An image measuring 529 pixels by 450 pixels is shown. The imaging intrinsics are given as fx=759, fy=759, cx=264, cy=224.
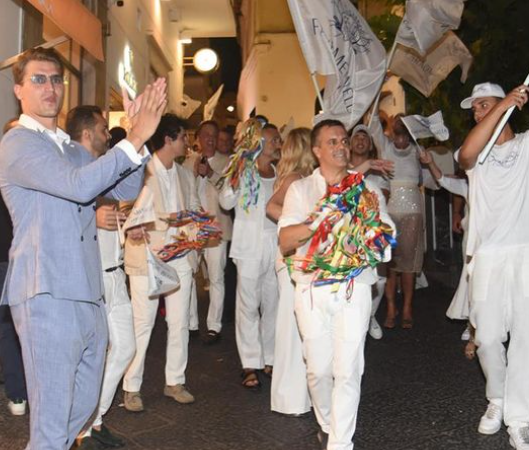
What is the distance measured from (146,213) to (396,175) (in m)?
4.41

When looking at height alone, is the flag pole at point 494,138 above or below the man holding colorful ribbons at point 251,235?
above

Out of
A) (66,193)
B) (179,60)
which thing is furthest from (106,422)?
(179,60)

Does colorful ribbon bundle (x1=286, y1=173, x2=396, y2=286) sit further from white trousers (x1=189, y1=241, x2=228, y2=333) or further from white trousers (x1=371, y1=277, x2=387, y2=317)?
white trousers (x1=189, y1=241, x2=228, y2=333)

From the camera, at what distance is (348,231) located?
4598 mm

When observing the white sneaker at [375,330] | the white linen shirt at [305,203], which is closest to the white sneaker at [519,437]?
the white linen shirt at [305,203]

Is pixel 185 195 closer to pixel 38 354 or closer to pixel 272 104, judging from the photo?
pixel 38 354

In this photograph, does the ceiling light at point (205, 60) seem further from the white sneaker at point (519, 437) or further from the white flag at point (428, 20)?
the white sneaker at point (519, 437)

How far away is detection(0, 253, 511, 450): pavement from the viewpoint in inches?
205

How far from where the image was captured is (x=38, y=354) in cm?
350

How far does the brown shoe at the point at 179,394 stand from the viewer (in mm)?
6195

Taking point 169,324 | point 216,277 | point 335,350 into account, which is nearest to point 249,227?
point 169,324

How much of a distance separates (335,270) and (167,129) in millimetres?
2336

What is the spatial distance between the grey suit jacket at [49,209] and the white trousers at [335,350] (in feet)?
5.47

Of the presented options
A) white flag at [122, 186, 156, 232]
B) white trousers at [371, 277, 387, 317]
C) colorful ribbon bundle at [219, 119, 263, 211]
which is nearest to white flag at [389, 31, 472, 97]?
white trousers at [371, 277, 387, 317]
